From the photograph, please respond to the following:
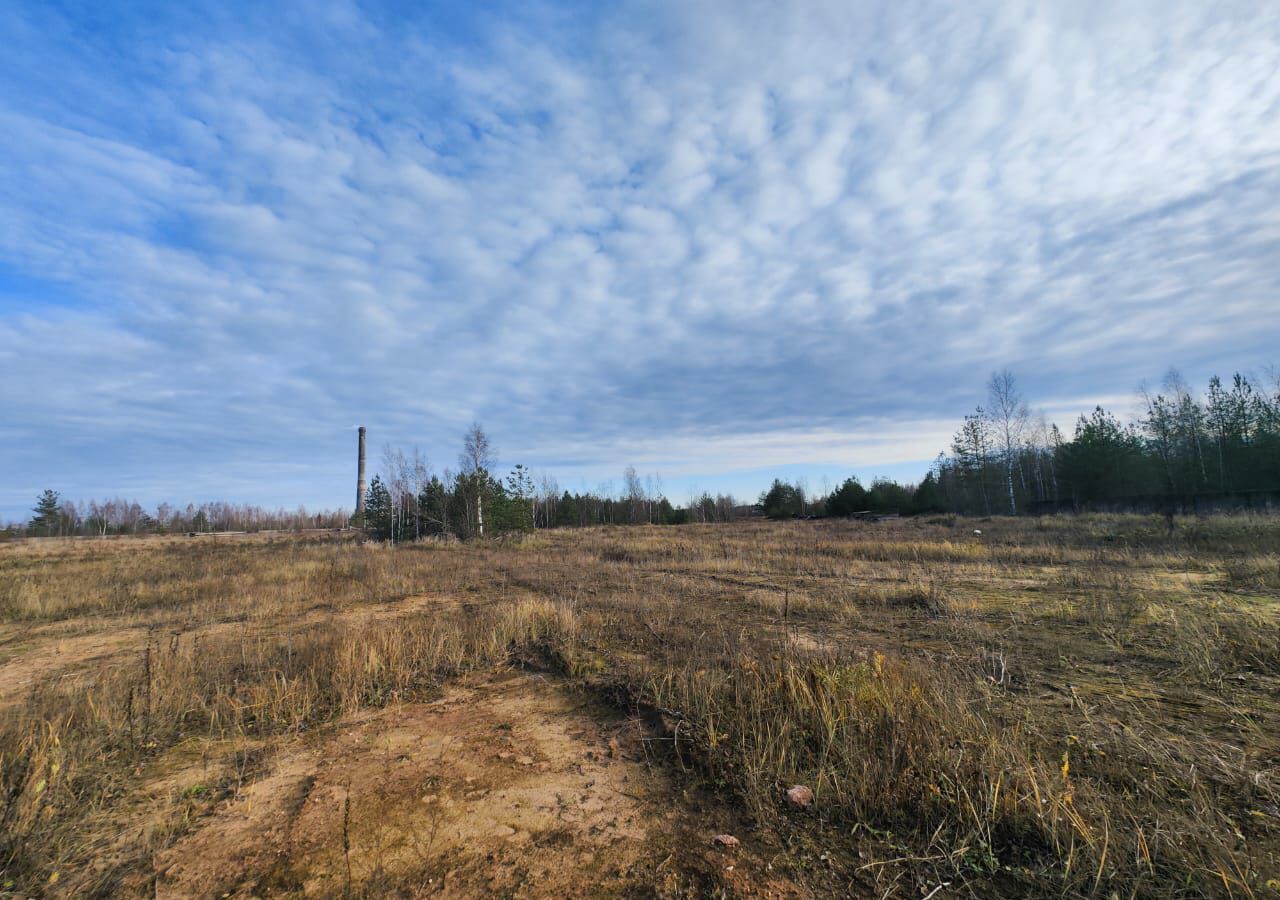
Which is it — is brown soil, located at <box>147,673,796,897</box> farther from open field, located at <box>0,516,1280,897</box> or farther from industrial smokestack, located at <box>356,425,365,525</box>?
industrial smokestack, located at <box>356,425,365,525</box>

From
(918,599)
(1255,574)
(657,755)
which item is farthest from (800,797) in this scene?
(1255,574)

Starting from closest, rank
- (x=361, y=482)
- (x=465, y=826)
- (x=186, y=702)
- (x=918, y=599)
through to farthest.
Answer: (x=465, y=826)
(x=186, y=702)
(x=918, y=599)
(x=361, y=482)

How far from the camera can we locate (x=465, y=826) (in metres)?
2.96

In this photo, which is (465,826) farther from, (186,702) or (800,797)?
(186,702)

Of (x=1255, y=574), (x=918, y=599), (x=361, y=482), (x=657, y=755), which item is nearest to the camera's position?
(x=657, y=755)

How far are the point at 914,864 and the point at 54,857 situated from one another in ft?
15.3

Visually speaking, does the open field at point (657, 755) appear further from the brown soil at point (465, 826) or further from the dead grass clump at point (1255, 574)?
the dead grass clump at point (1255, 574)

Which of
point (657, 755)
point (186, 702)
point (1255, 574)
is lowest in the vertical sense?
point (1255, 574)

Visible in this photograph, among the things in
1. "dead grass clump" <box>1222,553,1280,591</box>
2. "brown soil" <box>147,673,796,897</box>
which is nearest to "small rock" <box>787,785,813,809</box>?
"brown soil" <box>147,673,796,897</box>

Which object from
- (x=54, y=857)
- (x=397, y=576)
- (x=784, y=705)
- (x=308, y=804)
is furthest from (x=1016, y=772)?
(x=397, y=576)

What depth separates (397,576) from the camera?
13969mm

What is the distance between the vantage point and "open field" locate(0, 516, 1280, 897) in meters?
2.53

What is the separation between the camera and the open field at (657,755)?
99.4 inches

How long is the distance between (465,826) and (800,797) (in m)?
2.03
